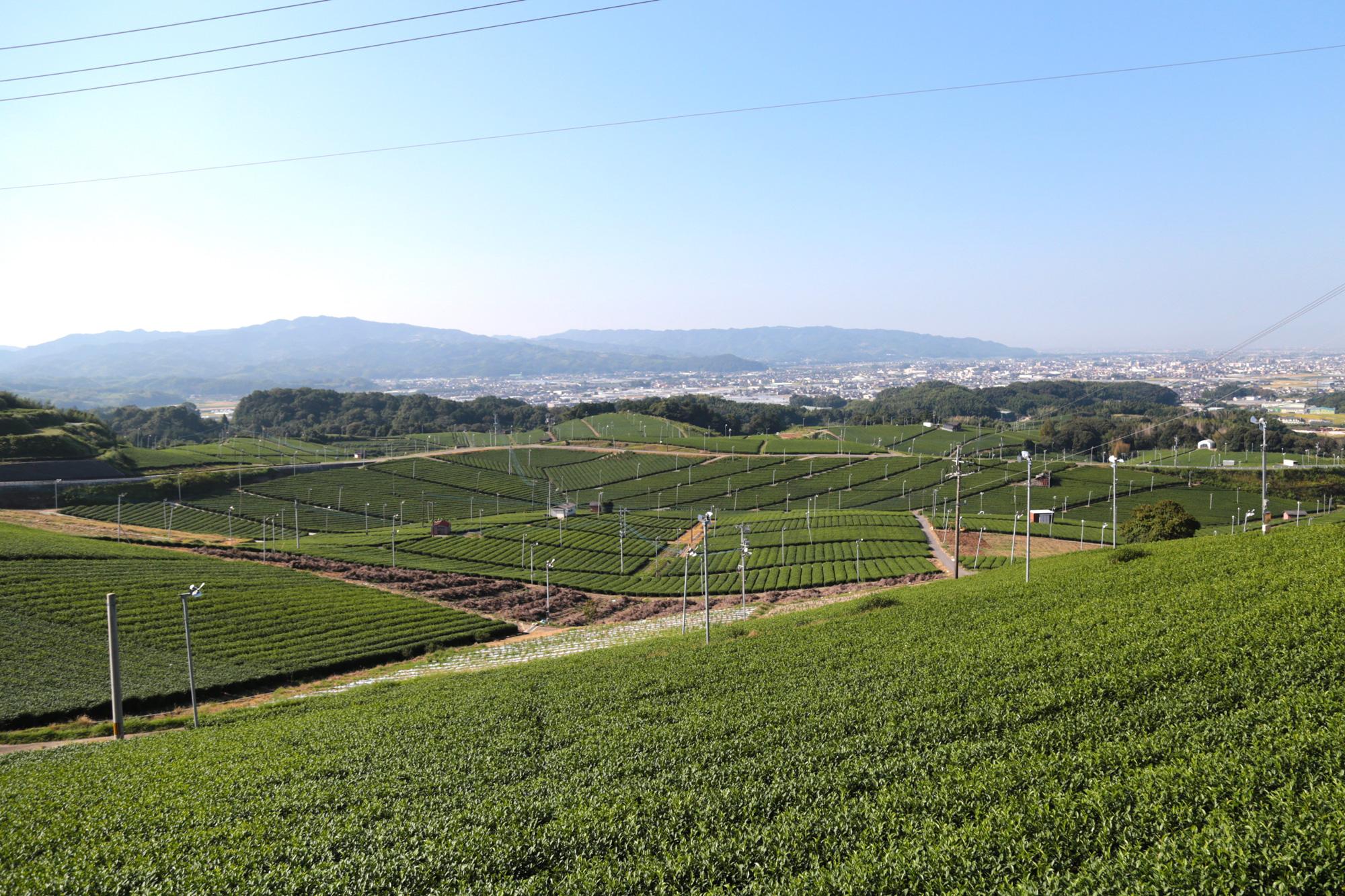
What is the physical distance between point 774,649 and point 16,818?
23.4m

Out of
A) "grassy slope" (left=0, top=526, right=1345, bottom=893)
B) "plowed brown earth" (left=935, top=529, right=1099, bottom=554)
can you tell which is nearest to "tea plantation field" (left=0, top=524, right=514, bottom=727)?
"grassy slope" (left=0, top=526, right=1345, bottom=893)

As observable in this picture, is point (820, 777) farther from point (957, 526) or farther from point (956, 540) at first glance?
point (956, 540)

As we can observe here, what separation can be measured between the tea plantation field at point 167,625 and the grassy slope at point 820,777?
10294mm

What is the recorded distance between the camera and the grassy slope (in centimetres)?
1153

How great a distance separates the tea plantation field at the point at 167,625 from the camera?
1320 inches

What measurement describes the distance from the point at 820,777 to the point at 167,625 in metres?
42.2

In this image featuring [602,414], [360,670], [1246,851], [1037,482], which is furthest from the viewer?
[602,414]

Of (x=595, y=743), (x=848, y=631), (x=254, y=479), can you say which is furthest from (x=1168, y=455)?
(x=254, y=479)

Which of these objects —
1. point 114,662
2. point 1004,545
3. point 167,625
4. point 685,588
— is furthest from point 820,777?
point 1004,545

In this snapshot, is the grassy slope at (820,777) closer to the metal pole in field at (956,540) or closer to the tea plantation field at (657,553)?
Result: the metal pole in field at (956,540)

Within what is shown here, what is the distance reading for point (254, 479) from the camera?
337 feet

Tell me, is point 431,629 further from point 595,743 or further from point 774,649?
point 595,743

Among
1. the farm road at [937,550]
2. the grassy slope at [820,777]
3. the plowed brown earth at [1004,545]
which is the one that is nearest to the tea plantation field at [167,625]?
the grassy slope at [820,777]

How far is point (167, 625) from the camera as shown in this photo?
4188 centimetres
